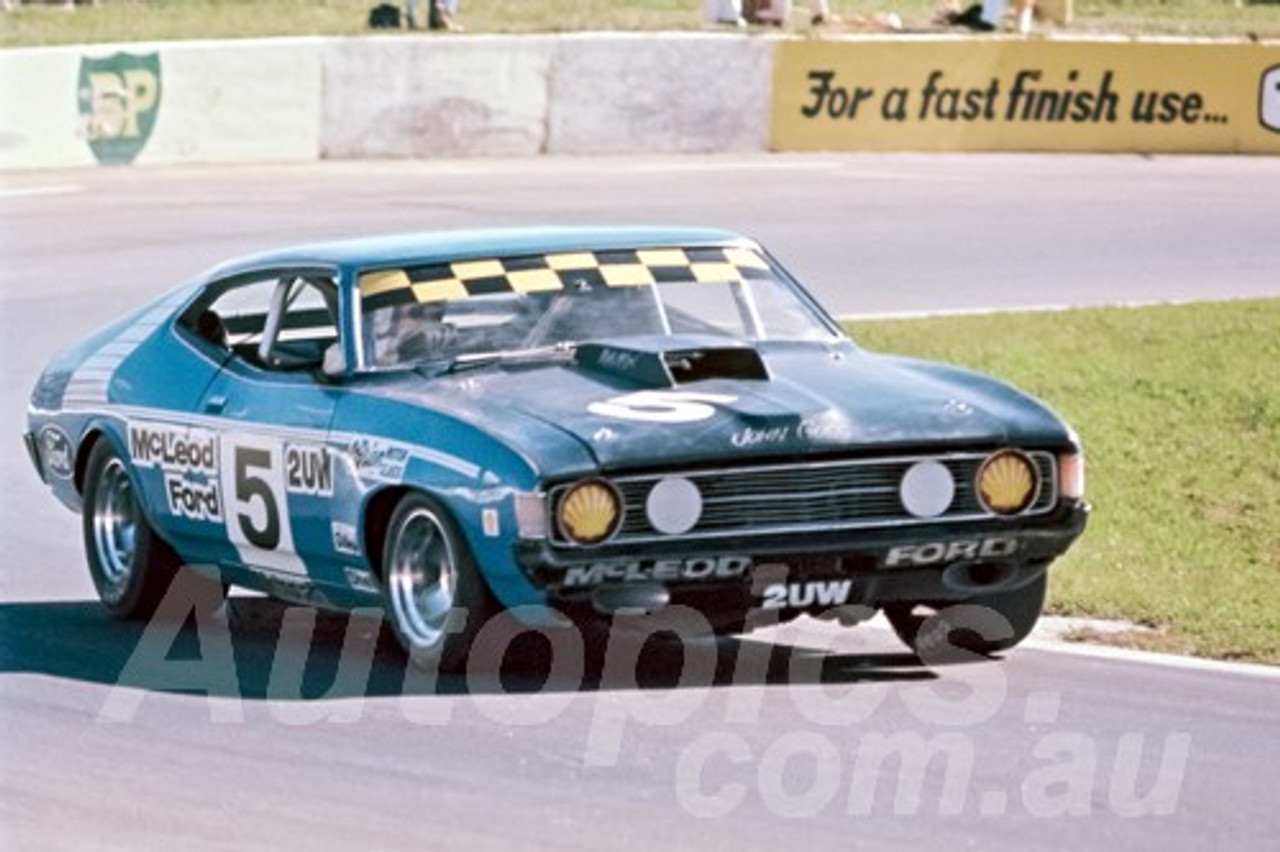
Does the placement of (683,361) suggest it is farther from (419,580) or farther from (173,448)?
(173,448)

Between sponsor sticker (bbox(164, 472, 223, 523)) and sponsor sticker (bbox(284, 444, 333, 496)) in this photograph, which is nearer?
sponsor sticker (bbox(284, 444, 333, 496))

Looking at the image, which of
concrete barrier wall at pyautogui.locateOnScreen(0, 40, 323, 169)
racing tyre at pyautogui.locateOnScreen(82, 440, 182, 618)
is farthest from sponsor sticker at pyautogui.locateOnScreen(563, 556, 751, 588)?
concrete barrier wall at pyautogui.locateOnScreen(0, 40, 323, 169)

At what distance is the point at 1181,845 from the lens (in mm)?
7031

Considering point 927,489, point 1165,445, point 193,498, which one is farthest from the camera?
point 1165,445

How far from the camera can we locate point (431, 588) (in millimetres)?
9219

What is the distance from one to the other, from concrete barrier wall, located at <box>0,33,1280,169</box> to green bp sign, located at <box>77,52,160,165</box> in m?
0.02

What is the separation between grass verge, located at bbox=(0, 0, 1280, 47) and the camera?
88.8 feet

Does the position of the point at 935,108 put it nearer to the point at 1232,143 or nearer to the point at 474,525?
the point at 1232,143

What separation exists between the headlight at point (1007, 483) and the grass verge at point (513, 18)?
1759 centimetres

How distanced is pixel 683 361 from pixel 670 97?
18372 mm

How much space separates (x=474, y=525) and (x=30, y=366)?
29.4 ft

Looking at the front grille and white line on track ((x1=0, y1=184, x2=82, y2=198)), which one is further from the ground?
the front grille

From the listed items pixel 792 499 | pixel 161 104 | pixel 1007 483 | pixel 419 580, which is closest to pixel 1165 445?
pixel 1007 483

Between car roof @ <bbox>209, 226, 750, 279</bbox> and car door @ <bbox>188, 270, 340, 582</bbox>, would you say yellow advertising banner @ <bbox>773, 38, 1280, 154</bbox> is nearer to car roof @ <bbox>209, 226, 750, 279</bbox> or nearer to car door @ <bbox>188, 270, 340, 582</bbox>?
car roof @ <bbox>209, 226, 750, 279</bbox>
